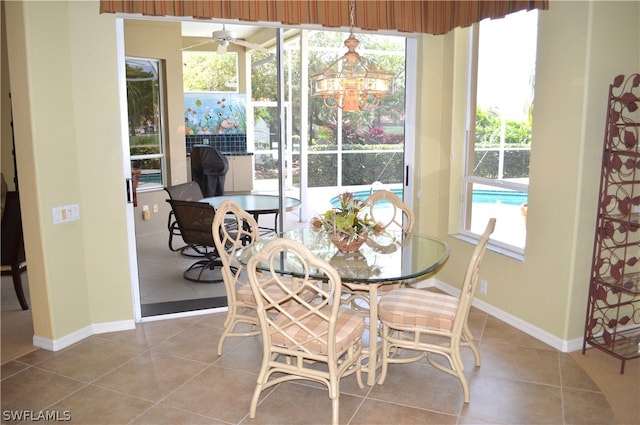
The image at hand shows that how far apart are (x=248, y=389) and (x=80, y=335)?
1486 millimetres

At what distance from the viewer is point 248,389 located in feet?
9.95

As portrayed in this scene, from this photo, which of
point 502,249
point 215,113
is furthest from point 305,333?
point 215,113

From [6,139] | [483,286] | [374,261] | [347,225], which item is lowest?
[483,286]

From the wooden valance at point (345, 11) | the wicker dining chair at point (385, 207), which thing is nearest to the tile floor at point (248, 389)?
the wicker dining chair at point (385, 207)

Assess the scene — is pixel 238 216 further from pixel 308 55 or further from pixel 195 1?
pixel 308 55

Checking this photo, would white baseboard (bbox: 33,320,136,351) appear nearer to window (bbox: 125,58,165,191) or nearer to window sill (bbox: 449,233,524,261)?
window (bbox: 125,58,165,191)

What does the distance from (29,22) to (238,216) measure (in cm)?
178

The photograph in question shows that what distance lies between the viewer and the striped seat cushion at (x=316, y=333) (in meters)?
2.65

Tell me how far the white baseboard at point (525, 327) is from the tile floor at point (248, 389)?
0.07m

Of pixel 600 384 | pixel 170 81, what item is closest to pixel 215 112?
pixel 170 81

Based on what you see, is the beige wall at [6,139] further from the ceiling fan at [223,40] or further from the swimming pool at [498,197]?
the swimming pool at [498,197]

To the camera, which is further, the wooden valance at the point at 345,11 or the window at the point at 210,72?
the window at the point at 210,72

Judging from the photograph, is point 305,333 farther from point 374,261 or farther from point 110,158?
point 110,158

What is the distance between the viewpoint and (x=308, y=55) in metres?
4.96
